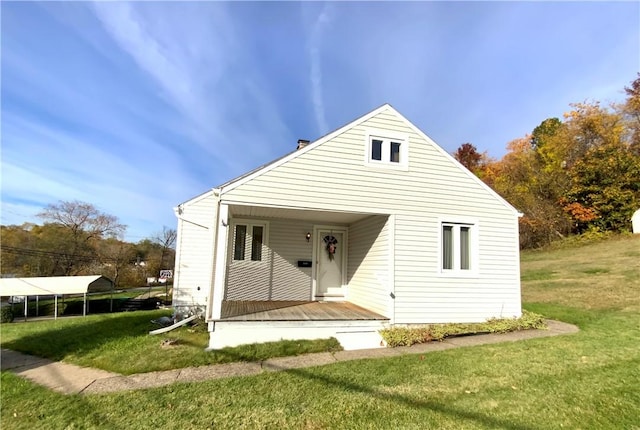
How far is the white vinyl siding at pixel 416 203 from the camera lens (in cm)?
809

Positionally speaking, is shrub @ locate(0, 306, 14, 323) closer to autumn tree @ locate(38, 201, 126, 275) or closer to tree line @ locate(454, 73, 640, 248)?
autumn tree @ locate(38, 201, 126, 275)

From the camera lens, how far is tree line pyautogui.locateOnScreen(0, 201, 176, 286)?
3306 centimetres

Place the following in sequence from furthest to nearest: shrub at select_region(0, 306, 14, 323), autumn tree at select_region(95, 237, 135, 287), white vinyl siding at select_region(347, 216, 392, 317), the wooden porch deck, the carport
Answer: autumn tree at select_region(95, 237, 135, 287) < the carport < shrub at select_region(0, 306, 14, 323) < white vinyl siding at select_region(347, 216, 392, 317) < the wooden porch deck

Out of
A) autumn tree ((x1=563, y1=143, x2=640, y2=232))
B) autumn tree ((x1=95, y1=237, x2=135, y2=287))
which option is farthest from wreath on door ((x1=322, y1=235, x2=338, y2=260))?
autumn tree ((x1=95, y1=237, x2=135, y2=287))

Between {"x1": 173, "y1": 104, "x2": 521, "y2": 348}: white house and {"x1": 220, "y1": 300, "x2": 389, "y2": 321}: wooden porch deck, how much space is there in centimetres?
3

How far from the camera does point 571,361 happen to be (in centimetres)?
584

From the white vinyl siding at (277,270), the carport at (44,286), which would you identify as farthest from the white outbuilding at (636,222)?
the carport at (44,286)

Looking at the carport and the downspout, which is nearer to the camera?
the downspout

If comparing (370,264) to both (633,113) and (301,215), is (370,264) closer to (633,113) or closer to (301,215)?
(301,215)

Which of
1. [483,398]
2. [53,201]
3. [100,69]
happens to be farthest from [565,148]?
[53,201]

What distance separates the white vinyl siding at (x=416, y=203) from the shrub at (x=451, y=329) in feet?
0.79

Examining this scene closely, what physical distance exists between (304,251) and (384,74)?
358 inches

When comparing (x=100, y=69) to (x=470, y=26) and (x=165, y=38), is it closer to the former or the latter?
(x=165, y=38)

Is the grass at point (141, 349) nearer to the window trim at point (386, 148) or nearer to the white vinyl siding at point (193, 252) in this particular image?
the white vinyl siding at point (193, 252)
